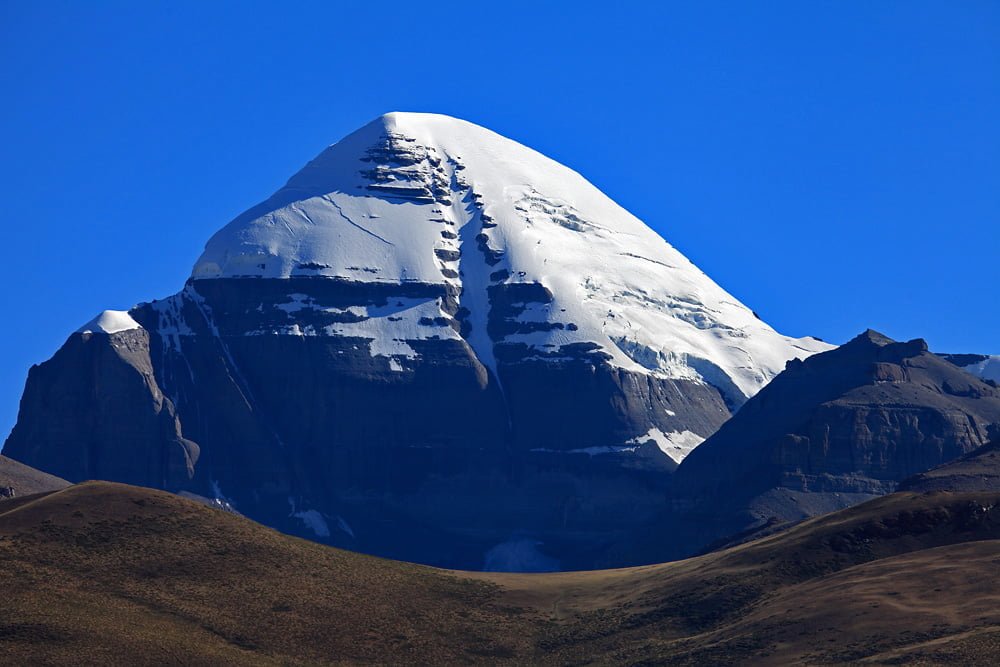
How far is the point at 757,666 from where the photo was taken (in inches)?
5866

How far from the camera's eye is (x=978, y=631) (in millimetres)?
144875

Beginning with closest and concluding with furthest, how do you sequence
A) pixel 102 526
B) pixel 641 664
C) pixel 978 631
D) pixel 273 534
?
pixel 978 631 → pixel 641 664 → pixel 102 526 → pixel 273 534

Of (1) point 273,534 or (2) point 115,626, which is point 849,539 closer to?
(1) point 273,534

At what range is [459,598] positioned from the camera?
17400 cm

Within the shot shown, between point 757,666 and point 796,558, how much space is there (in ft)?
95.0

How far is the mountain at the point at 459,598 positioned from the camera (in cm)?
14900

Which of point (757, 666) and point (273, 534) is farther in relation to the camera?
point (273, 534)

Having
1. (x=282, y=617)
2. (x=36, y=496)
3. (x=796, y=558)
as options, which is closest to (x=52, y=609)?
(x=282, y=617)

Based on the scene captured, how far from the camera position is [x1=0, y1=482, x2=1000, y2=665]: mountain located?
149000 millimetres

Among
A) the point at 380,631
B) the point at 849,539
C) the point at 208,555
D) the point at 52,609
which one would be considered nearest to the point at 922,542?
the point at 849,539

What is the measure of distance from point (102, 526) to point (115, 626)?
19.6m

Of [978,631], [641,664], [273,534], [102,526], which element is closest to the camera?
[978,631]

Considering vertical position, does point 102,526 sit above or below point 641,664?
above

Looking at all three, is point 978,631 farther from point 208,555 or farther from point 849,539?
point 208,555
